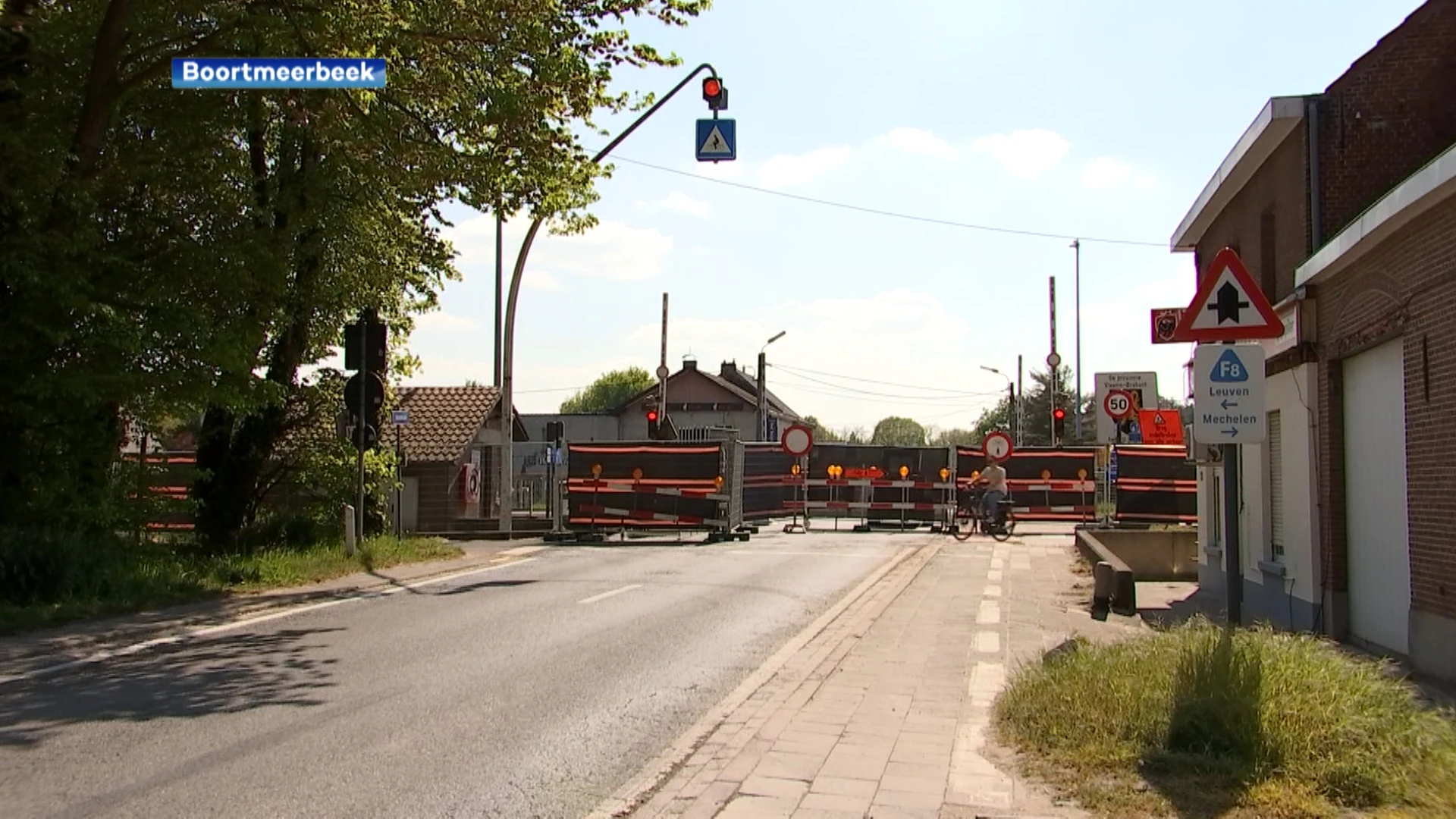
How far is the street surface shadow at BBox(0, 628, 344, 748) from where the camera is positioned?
7.14 m

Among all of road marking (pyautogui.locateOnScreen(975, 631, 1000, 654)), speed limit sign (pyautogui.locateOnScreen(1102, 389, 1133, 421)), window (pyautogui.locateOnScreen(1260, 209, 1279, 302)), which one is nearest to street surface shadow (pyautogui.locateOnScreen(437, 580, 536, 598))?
road marking (pyautogui.locateOnScreen(975, 631, 1000, 654))

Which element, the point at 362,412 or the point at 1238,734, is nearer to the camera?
the point at 1238,734

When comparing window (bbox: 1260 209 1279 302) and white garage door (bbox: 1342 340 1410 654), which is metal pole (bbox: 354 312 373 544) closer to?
window (bbox: 1260 209 1279 302)

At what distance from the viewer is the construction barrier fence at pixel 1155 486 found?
88.9 feet

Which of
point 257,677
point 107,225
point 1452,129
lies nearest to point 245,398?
point 107,225

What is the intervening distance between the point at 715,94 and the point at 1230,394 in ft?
36.8

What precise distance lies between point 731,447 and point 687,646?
1496cm

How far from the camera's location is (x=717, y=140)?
55.5 ft

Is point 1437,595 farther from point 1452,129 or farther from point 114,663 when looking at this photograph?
point 114,663

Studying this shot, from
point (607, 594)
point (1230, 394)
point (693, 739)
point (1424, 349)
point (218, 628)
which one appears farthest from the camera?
point (607, 594)

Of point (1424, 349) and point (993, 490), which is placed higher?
point (1424, 349)

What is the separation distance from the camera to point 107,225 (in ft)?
45.8

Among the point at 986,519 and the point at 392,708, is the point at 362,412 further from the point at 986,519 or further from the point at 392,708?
the point at 986,519

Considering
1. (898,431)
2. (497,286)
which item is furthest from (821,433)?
(497,286)
